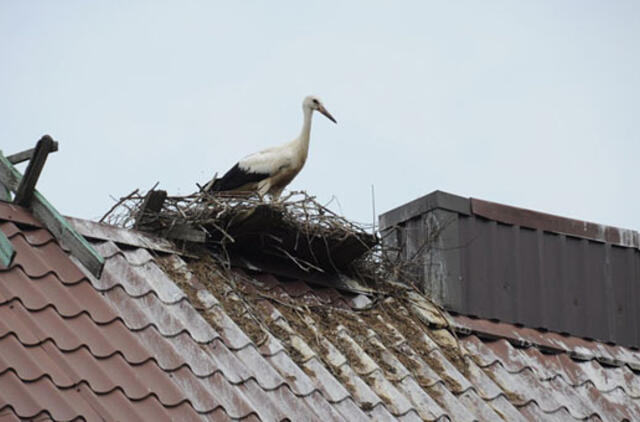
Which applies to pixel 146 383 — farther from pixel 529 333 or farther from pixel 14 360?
pixel 529 333

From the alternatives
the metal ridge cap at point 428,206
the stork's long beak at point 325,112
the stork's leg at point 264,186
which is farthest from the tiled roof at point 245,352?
the stork's long beak at point 325,112

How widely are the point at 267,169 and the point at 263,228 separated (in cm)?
277

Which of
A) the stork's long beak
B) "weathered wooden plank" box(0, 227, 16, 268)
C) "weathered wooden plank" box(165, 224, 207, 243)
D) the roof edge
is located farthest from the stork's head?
"weathered wooden plank" box(0, 227, 16, 268)

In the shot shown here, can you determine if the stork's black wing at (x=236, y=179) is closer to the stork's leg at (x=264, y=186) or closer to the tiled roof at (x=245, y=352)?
the stork's leg at (x=264, y=186)

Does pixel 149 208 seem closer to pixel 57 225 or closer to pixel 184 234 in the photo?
pixel 184 234

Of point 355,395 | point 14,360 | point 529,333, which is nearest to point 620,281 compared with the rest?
point 529,333

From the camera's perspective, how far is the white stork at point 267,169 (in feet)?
34.6

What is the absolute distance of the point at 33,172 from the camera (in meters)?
6.38

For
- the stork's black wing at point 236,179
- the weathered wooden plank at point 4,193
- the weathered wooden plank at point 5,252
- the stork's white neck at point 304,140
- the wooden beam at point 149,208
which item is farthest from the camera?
the stork's white neck at point 304,140

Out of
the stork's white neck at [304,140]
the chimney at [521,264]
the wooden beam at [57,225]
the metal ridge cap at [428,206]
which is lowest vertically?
the chimney at [521,264]

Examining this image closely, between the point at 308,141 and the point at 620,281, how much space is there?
9.34 feet

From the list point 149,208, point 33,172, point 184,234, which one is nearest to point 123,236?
point 149,208

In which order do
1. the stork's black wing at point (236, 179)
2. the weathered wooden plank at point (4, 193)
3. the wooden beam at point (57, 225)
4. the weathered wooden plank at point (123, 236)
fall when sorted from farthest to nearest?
the stork's black wing at point (236, 179) → the weathered wooden plank at point (123, 236) → the weathered wooden plank at point (4, 193) → the wooden beam at point (57, 225)

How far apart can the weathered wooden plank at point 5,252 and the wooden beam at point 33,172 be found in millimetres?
491
